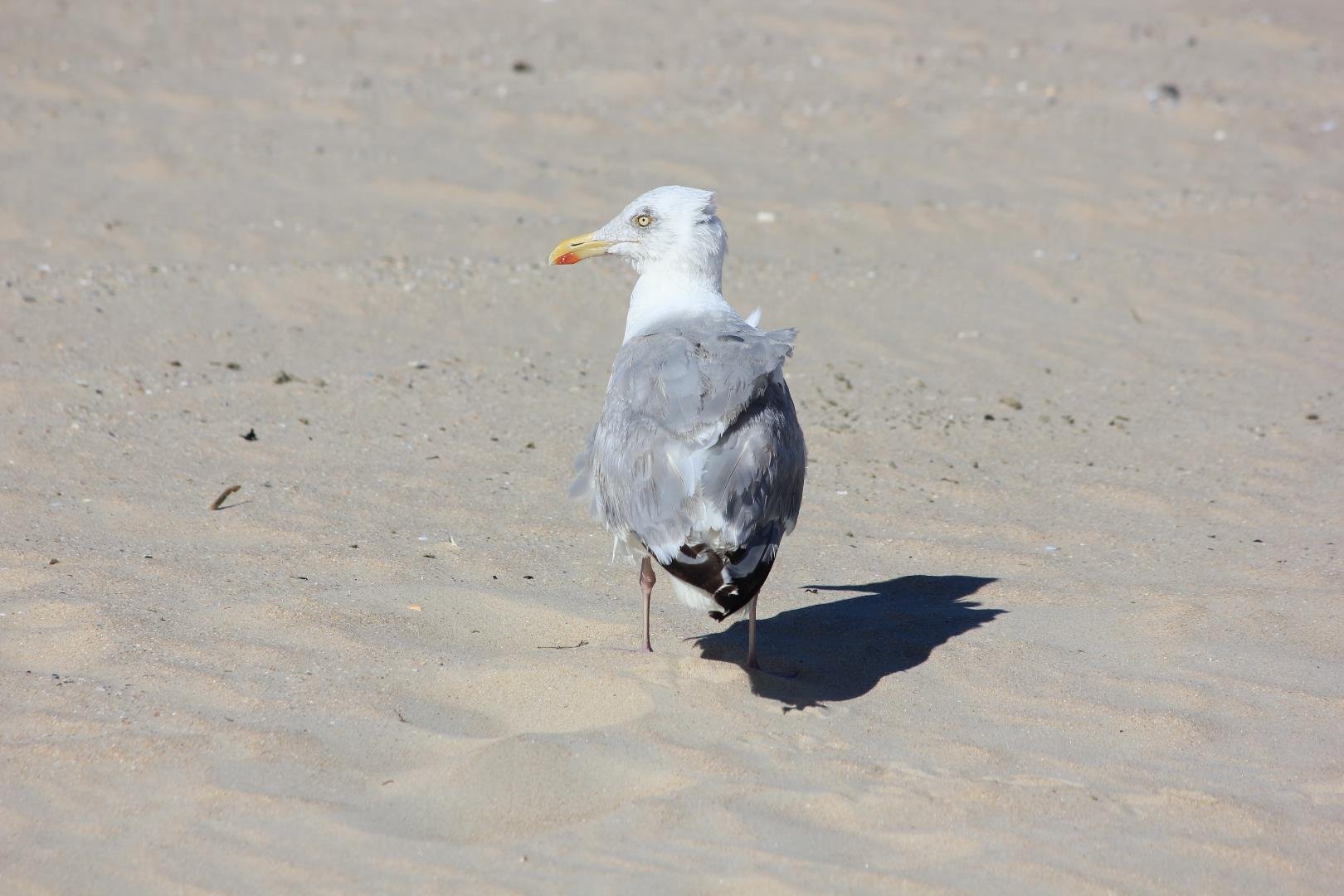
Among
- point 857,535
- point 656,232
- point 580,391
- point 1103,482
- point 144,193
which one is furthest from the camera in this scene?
point 144,193

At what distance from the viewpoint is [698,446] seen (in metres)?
3.96

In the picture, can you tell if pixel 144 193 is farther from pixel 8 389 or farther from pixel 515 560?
pixel 515 560

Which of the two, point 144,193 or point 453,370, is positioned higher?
point 144,193

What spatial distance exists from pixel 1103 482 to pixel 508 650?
3023mm

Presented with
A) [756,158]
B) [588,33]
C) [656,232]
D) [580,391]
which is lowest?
[580,391]

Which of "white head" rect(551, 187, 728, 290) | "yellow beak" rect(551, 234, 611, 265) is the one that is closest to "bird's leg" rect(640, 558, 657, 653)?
"white head" rect(551, 187, 728, 290)

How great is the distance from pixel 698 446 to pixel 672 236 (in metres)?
1.23

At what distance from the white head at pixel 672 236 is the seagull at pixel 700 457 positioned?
0.18 meters

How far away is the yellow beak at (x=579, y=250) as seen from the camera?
5.11m

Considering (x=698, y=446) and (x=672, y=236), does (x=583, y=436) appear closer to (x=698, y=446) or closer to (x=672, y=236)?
(x=672, y=236)

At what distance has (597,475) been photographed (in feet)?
14.1

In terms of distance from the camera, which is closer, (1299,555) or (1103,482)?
(1299,555)

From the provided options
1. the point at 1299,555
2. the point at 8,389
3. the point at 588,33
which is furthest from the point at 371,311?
the point at 588,33

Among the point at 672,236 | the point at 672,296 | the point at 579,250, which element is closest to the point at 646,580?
the point at 672,296
